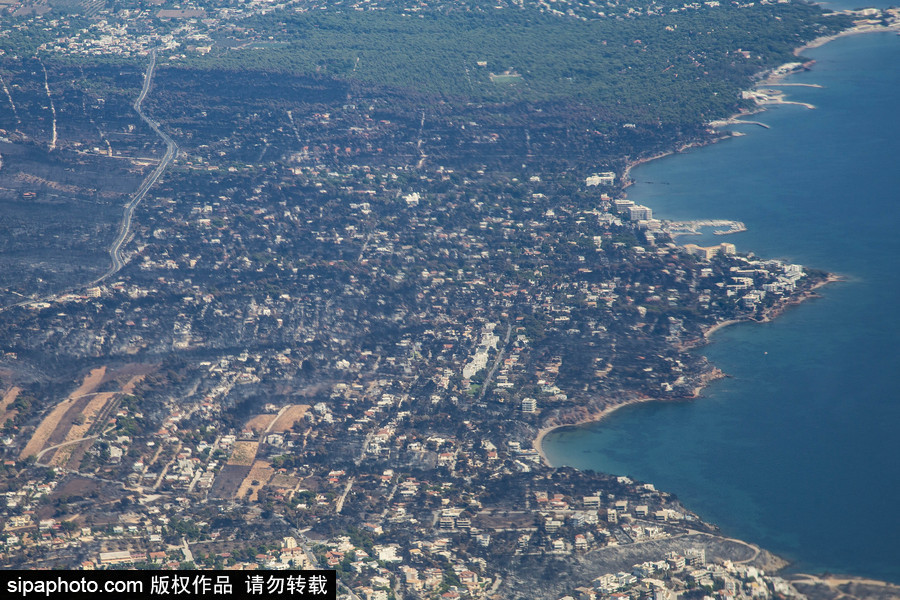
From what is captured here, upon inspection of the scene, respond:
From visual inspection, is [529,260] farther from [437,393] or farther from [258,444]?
[258,444]

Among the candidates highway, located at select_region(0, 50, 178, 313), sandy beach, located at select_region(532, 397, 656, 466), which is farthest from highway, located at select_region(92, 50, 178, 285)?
sandy beach, located at select_region(532, 397, 656, 466)

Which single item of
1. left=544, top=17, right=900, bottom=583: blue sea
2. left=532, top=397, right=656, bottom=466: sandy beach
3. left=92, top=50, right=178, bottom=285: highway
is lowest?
left=532, top=397, right=656, bottom=466: sandy beach

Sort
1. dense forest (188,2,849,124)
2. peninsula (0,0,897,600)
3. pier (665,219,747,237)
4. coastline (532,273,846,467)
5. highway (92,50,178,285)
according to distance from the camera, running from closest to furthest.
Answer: peninsula (0,0,897,600) → coastline (532,273,846,467) → highway (92,50,178,285) → pier (665,219,747,237) → dense forest (188,2,849,124)

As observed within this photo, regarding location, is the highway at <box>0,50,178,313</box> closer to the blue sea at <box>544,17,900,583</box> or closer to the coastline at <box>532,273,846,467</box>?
the coastline at <box>532,273,846,467</box>

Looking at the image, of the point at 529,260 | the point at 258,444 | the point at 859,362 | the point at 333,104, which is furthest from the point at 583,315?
the point at 333,104

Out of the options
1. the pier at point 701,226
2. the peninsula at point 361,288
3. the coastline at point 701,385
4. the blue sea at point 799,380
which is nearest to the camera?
the peninsula at point 361,288

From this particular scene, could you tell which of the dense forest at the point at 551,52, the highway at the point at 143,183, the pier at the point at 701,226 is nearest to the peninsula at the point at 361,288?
the highway at the point at 143,183

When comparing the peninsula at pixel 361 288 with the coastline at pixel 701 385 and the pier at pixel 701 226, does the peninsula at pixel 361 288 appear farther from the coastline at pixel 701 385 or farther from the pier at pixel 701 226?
the pier at pixel 701 226
